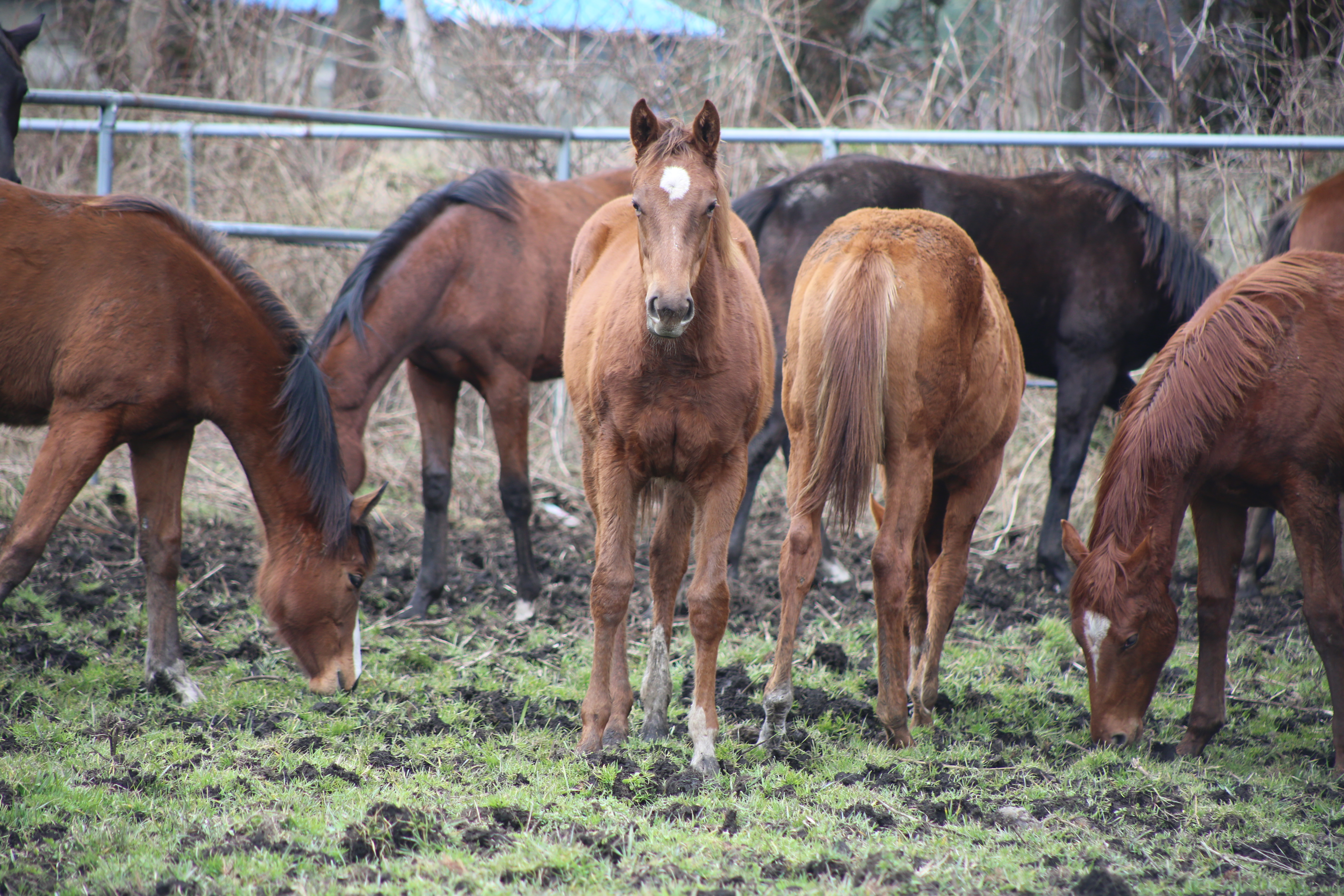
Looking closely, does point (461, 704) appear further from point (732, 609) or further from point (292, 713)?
point (732, 609)

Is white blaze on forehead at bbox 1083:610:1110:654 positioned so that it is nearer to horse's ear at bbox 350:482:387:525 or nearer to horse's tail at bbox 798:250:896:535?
horse's tail at bbox 798:250:896:535

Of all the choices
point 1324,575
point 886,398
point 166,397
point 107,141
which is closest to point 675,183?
point 886,398

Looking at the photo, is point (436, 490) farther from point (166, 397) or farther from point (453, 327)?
point (166, 397)

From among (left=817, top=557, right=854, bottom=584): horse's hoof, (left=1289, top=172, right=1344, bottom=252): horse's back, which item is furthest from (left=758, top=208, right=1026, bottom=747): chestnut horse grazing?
(left=1289, top=172, right=1344, bottom=252): horse's back

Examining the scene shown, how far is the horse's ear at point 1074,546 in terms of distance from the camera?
141 inches

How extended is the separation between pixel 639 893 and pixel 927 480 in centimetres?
171

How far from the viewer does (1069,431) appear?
5918 mm

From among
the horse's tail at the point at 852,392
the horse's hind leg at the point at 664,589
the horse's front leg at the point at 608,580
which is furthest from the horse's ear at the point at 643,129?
the horse's hind leg at the point at 664,589

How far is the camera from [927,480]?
3.46 m

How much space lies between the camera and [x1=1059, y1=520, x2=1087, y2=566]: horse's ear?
141 inches

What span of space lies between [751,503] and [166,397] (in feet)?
11.0

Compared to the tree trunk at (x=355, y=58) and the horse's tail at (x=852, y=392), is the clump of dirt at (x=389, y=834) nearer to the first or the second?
the horse's tail at (x=852, y=392)

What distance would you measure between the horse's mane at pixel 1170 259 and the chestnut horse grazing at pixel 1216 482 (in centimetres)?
222

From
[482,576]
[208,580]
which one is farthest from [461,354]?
[208,580]
